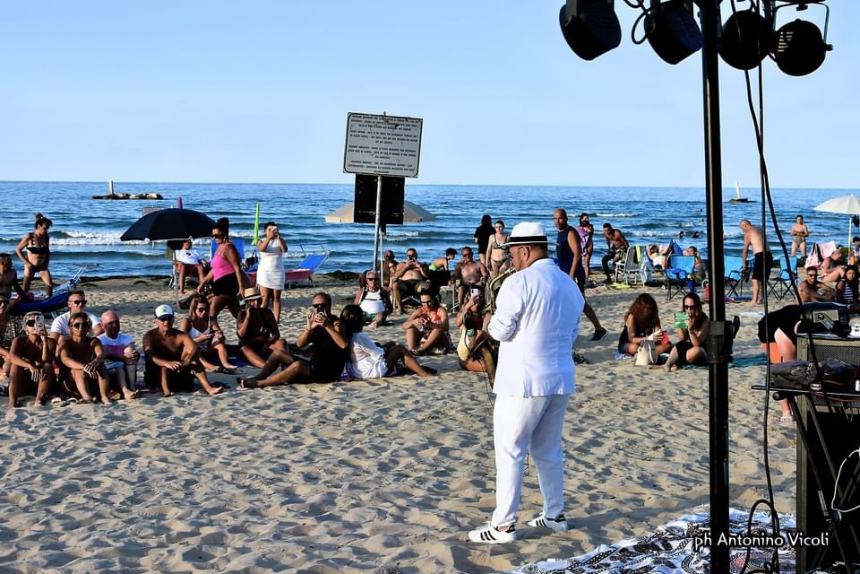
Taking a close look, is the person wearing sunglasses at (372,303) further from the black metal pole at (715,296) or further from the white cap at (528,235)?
the black metal pole at (715,296)

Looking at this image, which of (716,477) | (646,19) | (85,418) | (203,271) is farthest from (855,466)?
(203,271)

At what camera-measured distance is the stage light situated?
14.2ft

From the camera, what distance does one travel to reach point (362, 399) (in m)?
8.95

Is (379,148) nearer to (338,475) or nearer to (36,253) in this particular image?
(338,475)

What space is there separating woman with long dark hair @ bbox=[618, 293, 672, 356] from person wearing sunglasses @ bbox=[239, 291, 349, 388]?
325 centimetres

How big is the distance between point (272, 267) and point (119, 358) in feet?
12.7

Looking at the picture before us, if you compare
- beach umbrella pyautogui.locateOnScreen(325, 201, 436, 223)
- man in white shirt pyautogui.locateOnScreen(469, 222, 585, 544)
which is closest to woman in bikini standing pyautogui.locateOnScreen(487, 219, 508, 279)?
beach umbrella pyautogui.locateOnScreen(325, 201, 436, 223)

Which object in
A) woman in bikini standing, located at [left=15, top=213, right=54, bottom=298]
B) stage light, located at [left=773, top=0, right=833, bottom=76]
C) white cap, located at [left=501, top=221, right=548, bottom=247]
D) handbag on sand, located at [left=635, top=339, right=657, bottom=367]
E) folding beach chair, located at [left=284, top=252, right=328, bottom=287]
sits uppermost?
stage light, located at [left=773, top=0, right=833, bottom=76]

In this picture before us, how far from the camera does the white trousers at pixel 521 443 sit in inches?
187

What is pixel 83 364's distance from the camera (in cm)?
898

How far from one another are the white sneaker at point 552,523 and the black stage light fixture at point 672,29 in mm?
2394

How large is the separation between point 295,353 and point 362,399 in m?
1.48

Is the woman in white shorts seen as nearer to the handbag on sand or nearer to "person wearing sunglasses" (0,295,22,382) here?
"person wearing sunglasses" (0,295,22,382)

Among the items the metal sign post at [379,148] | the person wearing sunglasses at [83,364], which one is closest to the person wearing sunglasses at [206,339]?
the person wearing sunglasses at [83,364]
